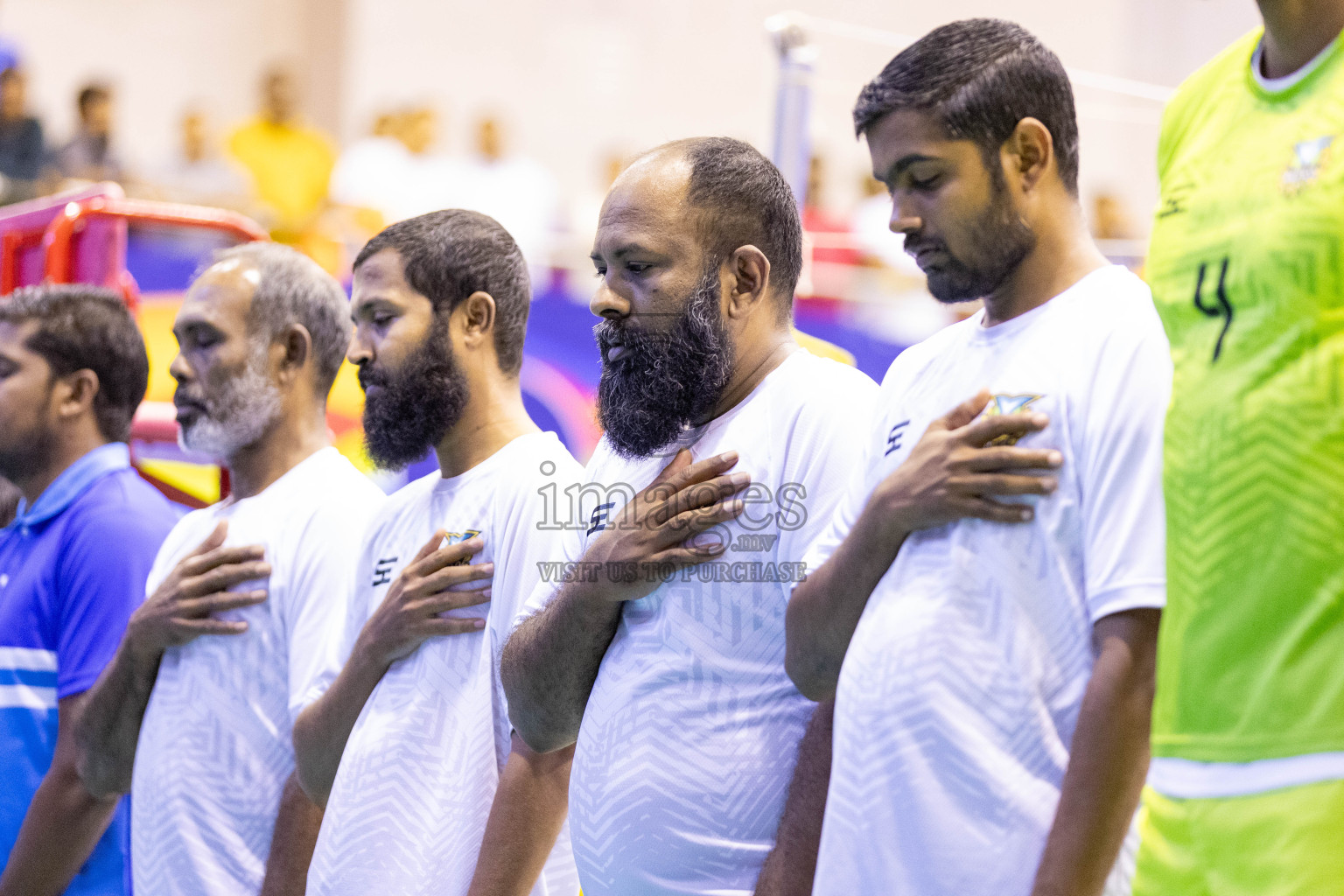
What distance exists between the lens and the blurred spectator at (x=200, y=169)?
31.9ft

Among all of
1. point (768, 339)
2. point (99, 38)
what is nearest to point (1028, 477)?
point (768, 339)

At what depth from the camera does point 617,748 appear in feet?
7.36

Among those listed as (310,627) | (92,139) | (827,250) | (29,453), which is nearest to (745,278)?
(310,627)

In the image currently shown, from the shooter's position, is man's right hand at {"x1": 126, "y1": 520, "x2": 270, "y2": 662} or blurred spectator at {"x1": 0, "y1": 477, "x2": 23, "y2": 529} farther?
→ blurred spectator at {"x1": 0, "y1": 477, "x2": 23, "y2": 529}

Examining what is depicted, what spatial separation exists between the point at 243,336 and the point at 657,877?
1960mm

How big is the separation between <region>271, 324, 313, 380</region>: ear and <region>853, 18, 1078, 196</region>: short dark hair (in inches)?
76.5

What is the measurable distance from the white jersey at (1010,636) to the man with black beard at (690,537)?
0.98 feet

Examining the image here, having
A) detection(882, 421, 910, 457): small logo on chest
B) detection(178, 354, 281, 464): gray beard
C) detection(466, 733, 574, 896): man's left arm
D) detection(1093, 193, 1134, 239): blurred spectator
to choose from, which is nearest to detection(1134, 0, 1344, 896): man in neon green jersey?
detection(882, 421, 910, 457): small logo on chest

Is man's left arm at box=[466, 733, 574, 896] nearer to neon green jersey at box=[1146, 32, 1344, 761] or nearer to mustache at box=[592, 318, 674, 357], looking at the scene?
mustache at box=[592, 318, 674, 357]

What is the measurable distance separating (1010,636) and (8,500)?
11.5ft

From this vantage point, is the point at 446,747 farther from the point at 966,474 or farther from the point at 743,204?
the point at 966,474

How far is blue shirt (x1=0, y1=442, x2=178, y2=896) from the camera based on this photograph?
11.5 feet

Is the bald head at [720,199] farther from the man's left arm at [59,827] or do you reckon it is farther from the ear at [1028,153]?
the man's left arm at [59,827]

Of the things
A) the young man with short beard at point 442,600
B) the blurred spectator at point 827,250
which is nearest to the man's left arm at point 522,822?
the young man with short beard at point 442,600
